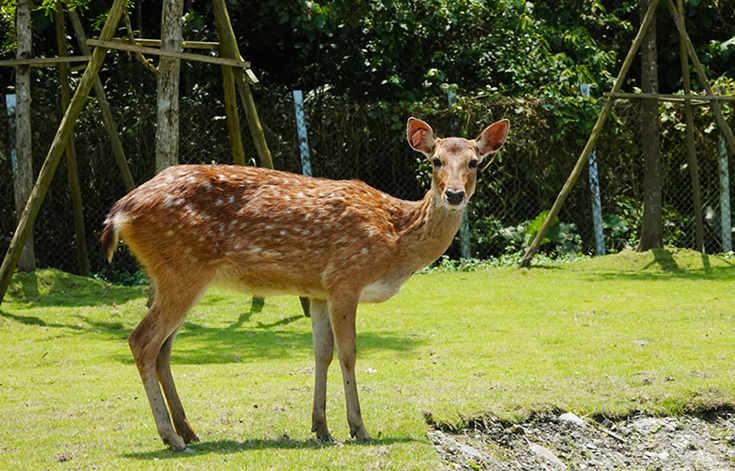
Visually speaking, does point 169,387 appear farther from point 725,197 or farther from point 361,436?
point 725,197

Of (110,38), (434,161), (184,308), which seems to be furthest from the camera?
(110,38)

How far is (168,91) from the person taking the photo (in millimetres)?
9531

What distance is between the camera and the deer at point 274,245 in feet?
18.2

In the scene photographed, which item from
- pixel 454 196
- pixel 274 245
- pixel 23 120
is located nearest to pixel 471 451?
pixel 454 196

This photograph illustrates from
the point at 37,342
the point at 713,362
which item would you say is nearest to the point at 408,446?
the point at 713,362

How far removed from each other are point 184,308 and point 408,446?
153 cm

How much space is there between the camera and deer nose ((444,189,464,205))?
18.2ft

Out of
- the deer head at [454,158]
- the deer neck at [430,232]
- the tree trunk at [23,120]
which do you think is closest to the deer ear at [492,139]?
the deer head at [454,158]

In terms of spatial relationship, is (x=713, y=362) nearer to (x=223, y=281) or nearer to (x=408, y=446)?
(x=408, y=446)

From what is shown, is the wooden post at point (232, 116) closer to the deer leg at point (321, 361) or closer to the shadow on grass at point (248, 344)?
the shadow on grass at point (248, 344)

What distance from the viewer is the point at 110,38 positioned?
29.1 feet

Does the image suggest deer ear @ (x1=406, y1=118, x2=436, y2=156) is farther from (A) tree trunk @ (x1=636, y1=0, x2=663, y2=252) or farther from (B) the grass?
(A) tree trunk @ (x1=636, y1=0, x2=663, y2=252)

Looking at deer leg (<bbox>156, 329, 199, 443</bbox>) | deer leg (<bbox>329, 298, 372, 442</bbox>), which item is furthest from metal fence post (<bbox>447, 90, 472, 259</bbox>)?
deer leg (<bbox>156, 329, 199, 443</bbox>)

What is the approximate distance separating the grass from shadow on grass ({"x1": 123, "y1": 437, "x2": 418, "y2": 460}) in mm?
18
